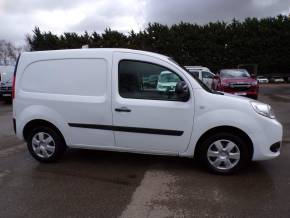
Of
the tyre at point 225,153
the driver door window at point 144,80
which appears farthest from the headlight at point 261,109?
the driver door window at point 144,80

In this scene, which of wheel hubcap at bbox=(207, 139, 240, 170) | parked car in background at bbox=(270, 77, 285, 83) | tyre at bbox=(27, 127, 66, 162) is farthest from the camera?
parked car in background at bbox=(270, 77, 285, 83)

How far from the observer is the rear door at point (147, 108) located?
5.45 m

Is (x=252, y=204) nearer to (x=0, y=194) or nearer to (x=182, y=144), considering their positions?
(x=182, y=144)

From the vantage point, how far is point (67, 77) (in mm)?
5930

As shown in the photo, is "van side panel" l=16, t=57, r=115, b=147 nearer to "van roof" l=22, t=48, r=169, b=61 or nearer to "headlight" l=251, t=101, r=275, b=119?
"van roof" l=22, t=48, r=169, b=61

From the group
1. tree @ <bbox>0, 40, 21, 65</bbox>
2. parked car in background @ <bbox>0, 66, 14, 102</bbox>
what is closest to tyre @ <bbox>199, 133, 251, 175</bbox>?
parked car in background @ <bbox>0, 66, 14, 102</bbox>

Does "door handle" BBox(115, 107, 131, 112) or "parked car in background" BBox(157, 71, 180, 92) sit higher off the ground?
"parked car in background" BBox(157, 71, 180, 92)

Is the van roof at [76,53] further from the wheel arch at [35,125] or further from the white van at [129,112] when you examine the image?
the wheel arch at [35,125]

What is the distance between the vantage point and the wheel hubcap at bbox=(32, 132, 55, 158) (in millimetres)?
6156

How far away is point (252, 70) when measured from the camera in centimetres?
4744

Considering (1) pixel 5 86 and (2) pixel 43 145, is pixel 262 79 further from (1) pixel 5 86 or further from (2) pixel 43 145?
(2) pixel 43 145

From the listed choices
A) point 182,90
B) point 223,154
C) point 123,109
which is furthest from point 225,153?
point 123,109

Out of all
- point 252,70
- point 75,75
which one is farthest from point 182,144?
point 252,70

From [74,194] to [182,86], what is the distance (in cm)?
211
